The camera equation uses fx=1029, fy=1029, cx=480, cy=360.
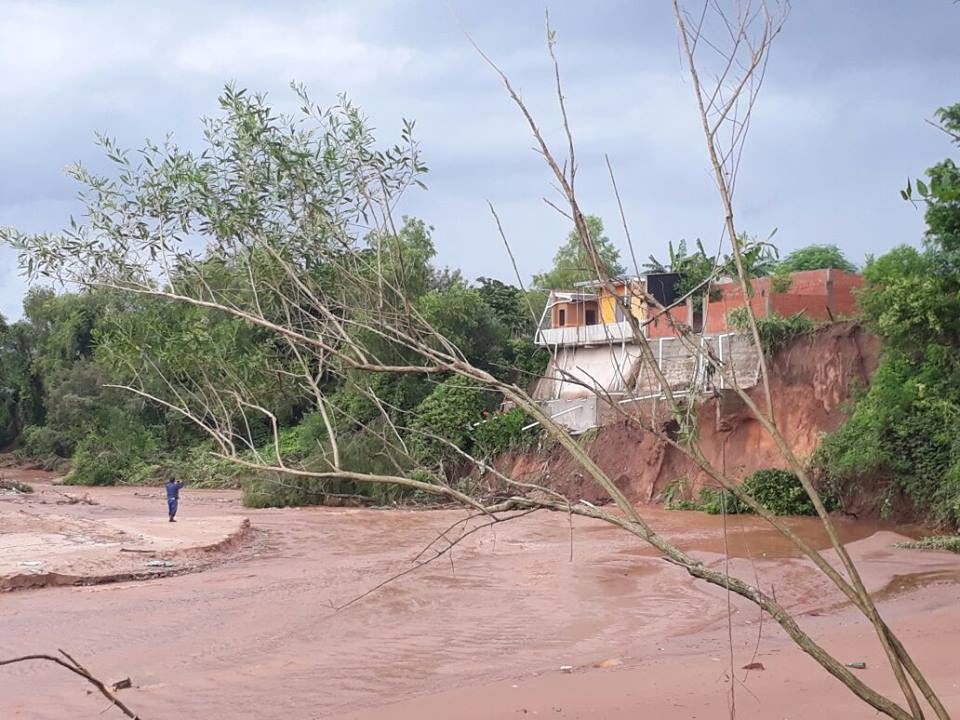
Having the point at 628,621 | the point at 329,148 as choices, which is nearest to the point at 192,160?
the point at 329,148

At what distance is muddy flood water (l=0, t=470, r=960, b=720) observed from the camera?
309 inches

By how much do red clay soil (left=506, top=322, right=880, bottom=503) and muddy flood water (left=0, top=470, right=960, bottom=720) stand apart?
4.27 metres

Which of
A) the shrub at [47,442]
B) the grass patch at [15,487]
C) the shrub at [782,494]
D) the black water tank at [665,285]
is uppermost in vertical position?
the black water tank at [665,285]

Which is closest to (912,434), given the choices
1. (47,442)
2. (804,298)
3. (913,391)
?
(913,391)

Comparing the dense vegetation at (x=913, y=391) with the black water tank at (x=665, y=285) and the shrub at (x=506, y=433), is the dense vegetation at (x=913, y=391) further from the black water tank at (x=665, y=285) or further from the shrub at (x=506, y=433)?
the shrub at (x=506, y=433)

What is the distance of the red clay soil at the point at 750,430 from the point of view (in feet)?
74.8

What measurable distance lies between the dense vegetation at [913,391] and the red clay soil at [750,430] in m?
2.62

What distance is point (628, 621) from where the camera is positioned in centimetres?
1132

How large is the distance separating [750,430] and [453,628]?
600 inches

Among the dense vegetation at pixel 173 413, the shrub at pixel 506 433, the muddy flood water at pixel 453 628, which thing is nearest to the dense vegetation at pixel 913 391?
the muddy flood water at pixel 453 628

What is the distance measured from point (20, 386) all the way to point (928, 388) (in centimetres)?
4050

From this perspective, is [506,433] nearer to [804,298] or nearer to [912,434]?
[804,298]

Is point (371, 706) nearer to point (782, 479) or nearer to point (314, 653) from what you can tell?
point (314, 653)

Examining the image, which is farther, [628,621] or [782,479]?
[782,479]
